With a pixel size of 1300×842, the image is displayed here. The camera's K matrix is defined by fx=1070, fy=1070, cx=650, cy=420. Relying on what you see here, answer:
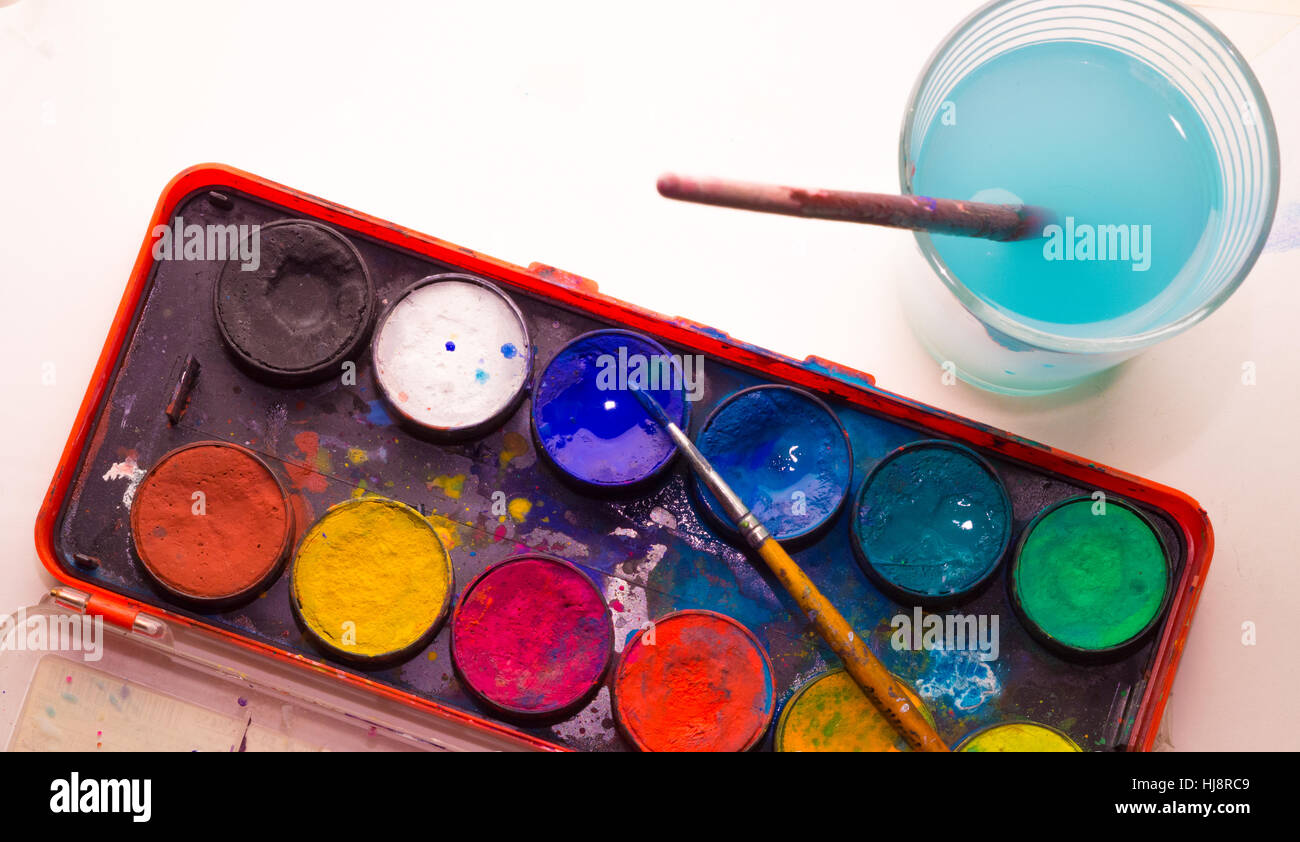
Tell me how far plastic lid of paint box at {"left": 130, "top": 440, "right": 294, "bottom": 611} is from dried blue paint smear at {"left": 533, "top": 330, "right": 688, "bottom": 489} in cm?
39

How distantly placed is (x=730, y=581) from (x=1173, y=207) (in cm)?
83

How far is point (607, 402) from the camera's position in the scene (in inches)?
62.6

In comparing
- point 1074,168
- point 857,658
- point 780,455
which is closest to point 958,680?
point 857,658

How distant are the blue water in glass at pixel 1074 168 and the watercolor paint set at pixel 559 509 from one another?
0.77 ft

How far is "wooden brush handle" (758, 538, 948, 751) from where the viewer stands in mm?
1509

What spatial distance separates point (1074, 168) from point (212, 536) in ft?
4.39

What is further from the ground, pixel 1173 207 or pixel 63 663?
pixel 1173 207

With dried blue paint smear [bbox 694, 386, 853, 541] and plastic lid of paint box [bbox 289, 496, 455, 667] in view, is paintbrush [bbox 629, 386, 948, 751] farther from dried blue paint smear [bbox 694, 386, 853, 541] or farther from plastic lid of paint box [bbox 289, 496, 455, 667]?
plastic lid of paint box [bbox 289, 496, 455, 667]

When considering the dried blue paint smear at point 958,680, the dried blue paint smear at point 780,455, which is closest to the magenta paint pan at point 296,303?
the dried blue paint smear at point 780,455

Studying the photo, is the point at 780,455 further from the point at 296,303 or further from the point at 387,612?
the point at 296,303

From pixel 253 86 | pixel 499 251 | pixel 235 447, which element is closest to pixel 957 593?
pixel 499 251

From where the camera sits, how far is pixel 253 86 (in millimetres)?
1810

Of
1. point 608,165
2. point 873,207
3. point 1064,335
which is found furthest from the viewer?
point 608,165
